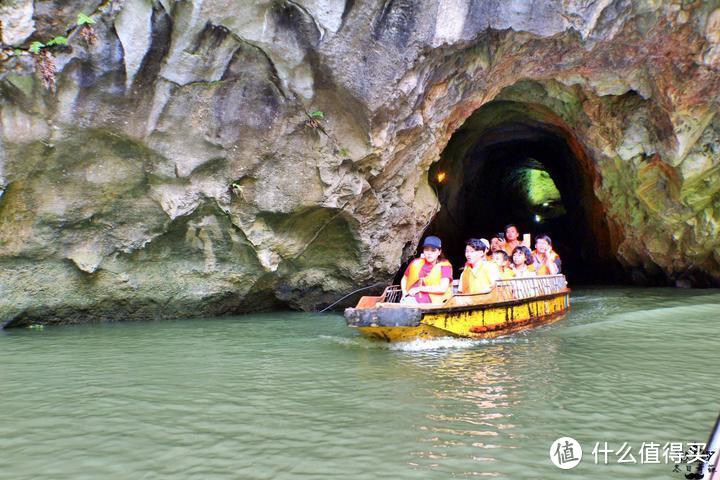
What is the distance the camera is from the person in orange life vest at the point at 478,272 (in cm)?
930

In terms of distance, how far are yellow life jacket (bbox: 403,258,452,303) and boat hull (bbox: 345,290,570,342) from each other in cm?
36

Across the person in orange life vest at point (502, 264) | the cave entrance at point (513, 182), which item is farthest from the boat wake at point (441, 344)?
the cave entrance at point (513, 182)

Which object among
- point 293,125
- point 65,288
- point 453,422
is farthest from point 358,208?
point 453,422

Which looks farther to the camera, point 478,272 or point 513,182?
point 513,182

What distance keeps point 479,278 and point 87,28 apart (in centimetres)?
687

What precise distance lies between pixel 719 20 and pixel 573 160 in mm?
8739

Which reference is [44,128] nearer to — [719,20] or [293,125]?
[293,125]

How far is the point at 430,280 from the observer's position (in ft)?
29.2

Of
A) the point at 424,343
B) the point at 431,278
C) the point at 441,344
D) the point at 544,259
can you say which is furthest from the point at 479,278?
the point at 544,259

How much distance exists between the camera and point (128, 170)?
9.33 metres

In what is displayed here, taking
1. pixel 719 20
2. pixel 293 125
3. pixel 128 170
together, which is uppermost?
pixel 719 20

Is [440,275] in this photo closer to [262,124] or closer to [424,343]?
[424,343]

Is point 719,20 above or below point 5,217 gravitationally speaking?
above

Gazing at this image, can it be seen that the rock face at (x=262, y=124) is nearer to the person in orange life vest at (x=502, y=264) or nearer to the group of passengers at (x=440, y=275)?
the person in orange life vest at (x=502, y=264)
